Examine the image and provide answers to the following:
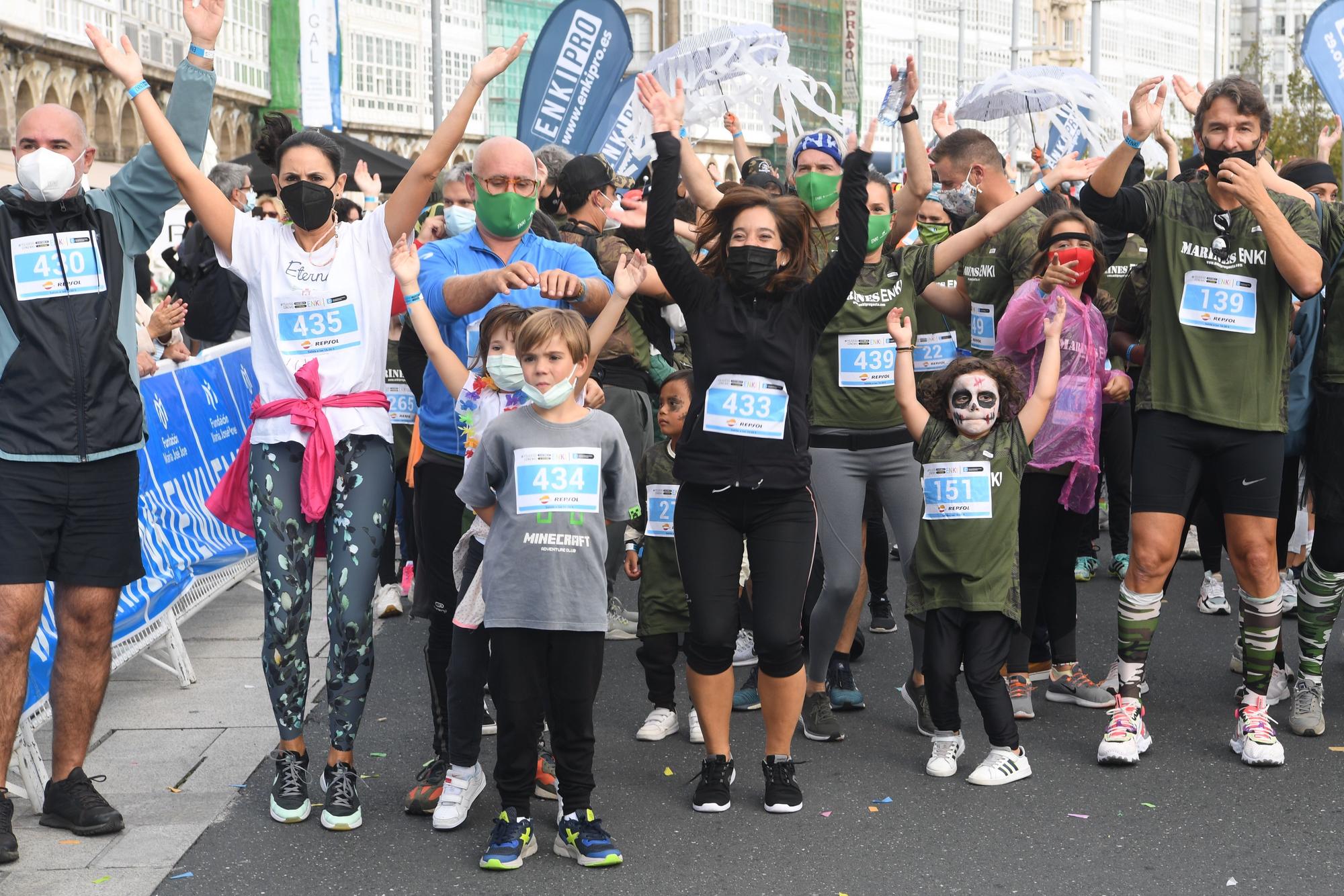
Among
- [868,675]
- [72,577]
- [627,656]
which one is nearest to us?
[72,577]

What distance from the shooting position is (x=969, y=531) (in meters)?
5.66

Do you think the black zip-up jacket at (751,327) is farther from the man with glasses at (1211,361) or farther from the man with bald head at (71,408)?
the man with bald head at (71,408)

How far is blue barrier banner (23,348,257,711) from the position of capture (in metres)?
6.59

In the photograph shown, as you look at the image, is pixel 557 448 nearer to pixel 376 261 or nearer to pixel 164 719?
pixel 376 261

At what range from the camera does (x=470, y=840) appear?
4.95 meters

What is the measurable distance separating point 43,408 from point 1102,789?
354 centimetres

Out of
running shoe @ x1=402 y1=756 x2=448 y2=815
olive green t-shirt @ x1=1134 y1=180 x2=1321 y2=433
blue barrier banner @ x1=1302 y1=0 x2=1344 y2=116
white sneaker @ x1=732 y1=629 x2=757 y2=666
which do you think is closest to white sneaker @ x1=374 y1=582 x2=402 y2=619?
white sneaker @ x1=732 y1=629 x2=757 y2=666

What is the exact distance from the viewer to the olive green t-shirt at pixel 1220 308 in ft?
18.1

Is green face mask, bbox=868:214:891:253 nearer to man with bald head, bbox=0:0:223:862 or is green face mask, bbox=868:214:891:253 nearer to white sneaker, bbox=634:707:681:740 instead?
white sneaker, bbox=634:707:681:740

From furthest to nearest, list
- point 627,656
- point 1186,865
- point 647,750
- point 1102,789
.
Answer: point 627,656 < point 647,750 < point 1102,789 < point 1186,865

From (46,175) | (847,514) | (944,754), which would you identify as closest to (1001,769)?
(944,754)

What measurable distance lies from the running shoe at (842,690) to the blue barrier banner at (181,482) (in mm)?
2693

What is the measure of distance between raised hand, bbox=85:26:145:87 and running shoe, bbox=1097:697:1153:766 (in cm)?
381

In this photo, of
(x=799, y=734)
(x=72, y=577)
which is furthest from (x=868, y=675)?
(x=72, y=577)
